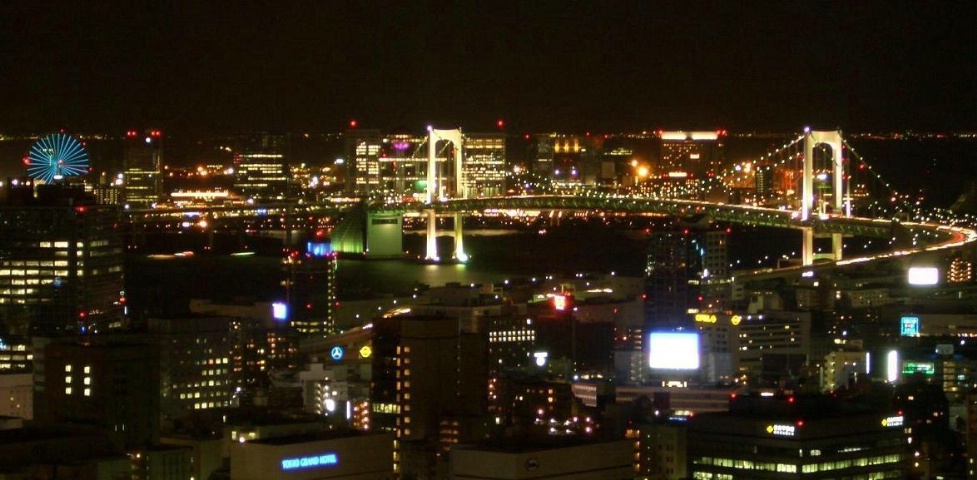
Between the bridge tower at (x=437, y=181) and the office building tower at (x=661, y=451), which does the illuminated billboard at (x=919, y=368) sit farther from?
the bridge tower at (x=437, y=181)

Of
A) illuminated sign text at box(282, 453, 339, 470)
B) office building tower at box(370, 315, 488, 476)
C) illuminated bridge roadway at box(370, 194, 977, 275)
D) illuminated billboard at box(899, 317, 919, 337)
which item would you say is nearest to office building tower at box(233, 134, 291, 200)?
illuminated bridge roadway at box(370, 194, 977, 275)

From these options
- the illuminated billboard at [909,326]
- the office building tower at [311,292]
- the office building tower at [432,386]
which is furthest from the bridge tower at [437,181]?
the office building tower at [432,386]

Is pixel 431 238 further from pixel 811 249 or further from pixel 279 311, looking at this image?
pixel 279 311

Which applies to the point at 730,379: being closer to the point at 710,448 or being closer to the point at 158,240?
the point at 710,448

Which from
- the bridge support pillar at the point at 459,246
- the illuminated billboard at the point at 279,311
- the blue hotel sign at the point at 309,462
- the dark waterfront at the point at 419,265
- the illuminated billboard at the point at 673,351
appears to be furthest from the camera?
the bridge support pillar at the point at 459,246

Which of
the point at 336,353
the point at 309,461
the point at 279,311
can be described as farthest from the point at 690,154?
the point at 309,461
